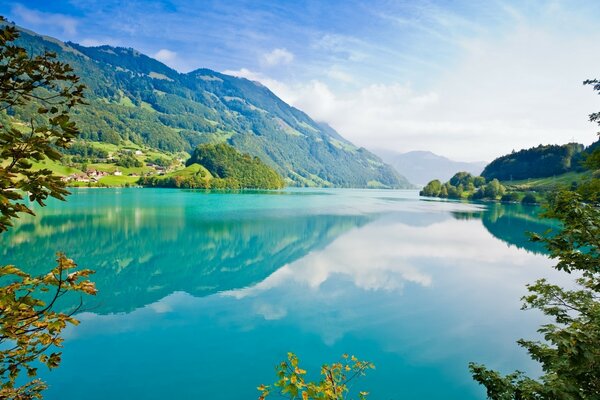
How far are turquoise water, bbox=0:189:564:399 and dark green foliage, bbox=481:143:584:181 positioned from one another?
14612 centimetres

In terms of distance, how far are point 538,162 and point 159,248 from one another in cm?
19026

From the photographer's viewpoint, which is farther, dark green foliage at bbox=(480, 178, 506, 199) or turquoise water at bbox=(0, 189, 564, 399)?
dark green foliage at bbox=(480, 178, 506, 199)

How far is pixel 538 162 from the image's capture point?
169 meters

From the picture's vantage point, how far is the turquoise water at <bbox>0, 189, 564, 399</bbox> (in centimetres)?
1321

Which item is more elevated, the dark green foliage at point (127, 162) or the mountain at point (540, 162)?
the mountain at point (540, 162)

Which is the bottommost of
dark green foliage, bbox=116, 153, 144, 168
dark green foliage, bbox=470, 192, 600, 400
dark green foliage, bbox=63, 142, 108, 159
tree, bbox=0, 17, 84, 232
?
dark green foliage, bbox=470, 192, 600, 400

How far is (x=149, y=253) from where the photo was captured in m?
34.1

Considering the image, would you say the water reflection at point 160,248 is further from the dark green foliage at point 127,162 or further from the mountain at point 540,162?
the mountain at point 540,162

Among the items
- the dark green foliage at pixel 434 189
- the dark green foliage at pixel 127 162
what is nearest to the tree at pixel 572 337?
the dark green foliage at pixel 434 189

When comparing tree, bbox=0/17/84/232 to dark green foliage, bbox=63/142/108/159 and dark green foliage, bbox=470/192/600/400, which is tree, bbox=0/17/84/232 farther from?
dark green foliage, bbox=63/142/108/159

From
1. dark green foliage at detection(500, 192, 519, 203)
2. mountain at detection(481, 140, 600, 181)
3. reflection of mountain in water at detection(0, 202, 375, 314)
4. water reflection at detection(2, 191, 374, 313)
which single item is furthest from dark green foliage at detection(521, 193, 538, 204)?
water reflection at detection(2, 191, 374, 313)

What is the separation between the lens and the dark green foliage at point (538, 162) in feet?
515

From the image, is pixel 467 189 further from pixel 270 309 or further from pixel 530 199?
pixel 270 309

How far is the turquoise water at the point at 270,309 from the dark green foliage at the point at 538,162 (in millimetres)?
146122
